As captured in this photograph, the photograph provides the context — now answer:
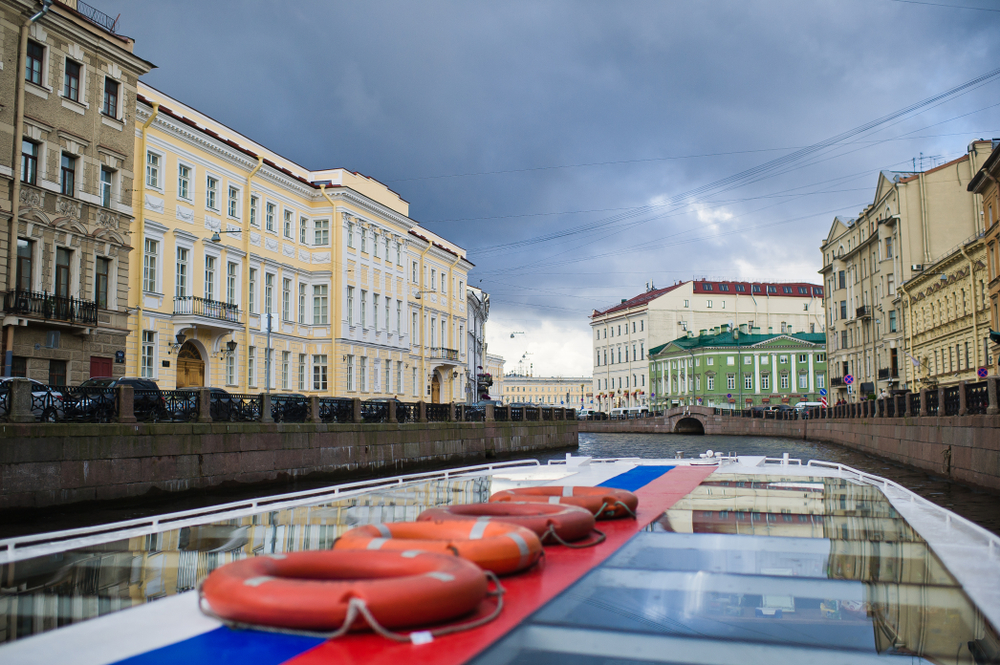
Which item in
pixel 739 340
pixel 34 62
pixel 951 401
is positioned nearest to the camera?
pixel 951 401

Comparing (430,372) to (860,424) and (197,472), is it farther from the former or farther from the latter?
(197,472)

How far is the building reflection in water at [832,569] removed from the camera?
4.23 metres

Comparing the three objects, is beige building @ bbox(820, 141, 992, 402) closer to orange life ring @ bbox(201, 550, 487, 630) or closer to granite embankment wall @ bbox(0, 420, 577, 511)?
granite embankment wall @ bbox(0, 420, 577, 511)

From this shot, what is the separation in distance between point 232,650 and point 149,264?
916 inches

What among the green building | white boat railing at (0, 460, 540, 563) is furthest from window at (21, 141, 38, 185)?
the green building

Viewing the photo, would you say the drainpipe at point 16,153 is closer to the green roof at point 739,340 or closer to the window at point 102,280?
the window at point 102,280

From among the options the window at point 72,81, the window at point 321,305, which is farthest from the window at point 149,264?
the window at point 321,305

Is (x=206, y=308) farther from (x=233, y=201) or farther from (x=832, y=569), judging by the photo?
(x=832, y=569)

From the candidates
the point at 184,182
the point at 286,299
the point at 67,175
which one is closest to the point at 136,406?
the point at 67,175

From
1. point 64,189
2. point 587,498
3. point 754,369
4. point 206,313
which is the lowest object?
point 587,498

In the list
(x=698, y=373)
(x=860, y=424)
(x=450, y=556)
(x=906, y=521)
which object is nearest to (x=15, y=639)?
(x=450, y=556)

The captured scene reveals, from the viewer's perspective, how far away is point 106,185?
22.0m

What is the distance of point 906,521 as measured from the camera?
779 centimetres

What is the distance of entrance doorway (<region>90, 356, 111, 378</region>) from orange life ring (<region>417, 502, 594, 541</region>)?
17.7 m
